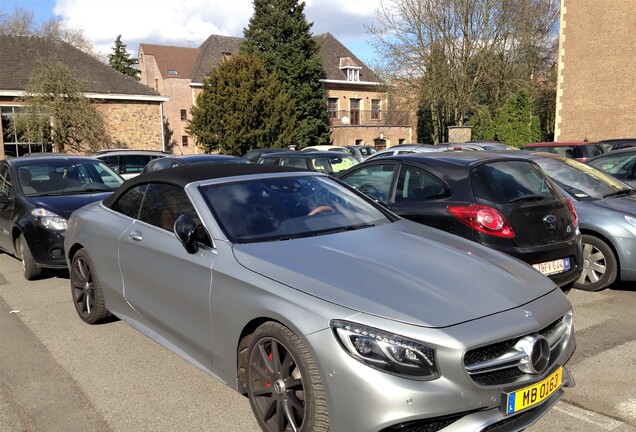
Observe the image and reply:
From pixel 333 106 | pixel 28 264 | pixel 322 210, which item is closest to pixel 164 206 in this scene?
pixel 322 210

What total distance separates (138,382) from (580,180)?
5679mm

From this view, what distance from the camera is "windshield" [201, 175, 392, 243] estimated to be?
3.75 meters

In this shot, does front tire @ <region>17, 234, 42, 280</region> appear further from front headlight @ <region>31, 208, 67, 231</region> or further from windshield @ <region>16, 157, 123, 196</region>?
windshield @ <region>16, 157, 123, 196</region>

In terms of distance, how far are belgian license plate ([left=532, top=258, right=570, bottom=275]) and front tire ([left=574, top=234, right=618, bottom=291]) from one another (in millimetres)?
1053

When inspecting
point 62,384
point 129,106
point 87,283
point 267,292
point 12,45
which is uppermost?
point 12,45

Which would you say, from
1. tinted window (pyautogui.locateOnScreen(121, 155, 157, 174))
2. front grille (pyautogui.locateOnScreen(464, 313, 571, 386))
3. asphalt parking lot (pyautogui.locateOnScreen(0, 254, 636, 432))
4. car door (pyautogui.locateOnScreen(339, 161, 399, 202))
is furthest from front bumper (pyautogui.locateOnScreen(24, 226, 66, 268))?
tinted window (pyautogui.locateOnScreen(121, 155, 157, 174))

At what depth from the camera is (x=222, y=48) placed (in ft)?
178

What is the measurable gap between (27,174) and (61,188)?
54cm

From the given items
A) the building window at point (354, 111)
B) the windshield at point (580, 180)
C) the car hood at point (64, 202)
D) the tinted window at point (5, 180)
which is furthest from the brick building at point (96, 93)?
the windshield at point (580, 180)

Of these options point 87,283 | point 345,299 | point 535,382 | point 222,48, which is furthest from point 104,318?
point 222,48

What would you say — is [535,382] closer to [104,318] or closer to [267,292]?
[267,292]

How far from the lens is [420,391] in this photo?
2.53m

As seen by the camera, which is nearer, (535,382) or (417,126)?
(535,382)

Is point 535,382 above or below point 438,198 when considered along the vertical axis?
below
